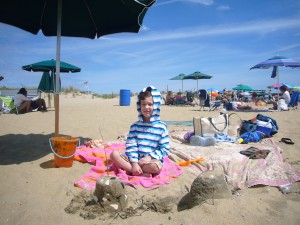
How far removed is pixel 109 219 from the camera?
2.17 metres

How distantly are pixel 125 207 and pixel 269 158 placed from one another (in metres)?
2.36

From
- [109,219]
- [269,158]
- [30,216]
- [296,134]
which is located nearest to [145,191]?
[109,219]

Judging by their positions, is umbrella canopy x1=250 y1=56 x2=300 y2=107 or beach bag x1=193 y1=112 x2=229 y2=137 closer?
beach bag x1=193 y1=112 x2=229 y2=137

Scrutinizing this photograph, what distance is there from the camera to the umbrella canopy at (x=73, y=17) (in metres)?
3.99

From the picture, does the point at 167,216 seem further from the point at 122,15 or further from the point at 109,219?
the point at 122,15

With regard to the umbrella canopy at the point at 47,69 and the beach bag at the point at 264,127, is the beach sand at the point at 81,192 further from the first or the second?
the umbrella canopy at the point at 47,69

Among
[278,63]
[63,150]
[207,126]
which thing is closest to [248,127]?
[207,126]

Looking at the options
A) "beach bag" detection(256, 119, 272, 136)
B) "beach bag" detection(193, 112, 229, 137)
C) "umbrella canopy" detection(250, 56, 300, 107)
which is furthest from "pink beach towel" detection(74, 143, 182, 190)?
"umbrella canopy" detection(250, 56, 300, 107)

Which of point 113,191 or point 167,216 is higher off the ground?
point 113,191

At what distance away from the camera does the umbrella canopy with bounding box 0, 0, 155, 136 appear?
13.1ft

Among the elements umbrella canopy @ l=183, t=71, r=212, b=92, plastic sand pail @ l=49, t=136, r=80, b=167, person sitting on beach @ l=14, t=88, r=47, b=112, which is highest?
umbrella canopy @ l=183, t=71, r=212, b=92

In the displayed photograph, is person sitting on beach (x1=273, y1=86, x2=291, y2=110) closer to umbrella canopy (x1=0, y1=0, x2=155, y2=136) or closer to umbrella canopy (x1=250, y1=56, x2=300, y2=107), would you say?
umbrella canopy (x1=250, y1=56, x2=300, y2=107)

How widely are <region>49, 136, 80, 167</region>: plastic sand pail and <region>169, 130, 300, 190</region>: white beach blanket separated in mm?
1563

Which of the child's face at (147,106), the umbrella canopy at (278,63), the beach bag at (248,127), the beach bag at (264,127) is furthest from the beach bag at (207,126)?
the umbrella canopy at (278,63)
